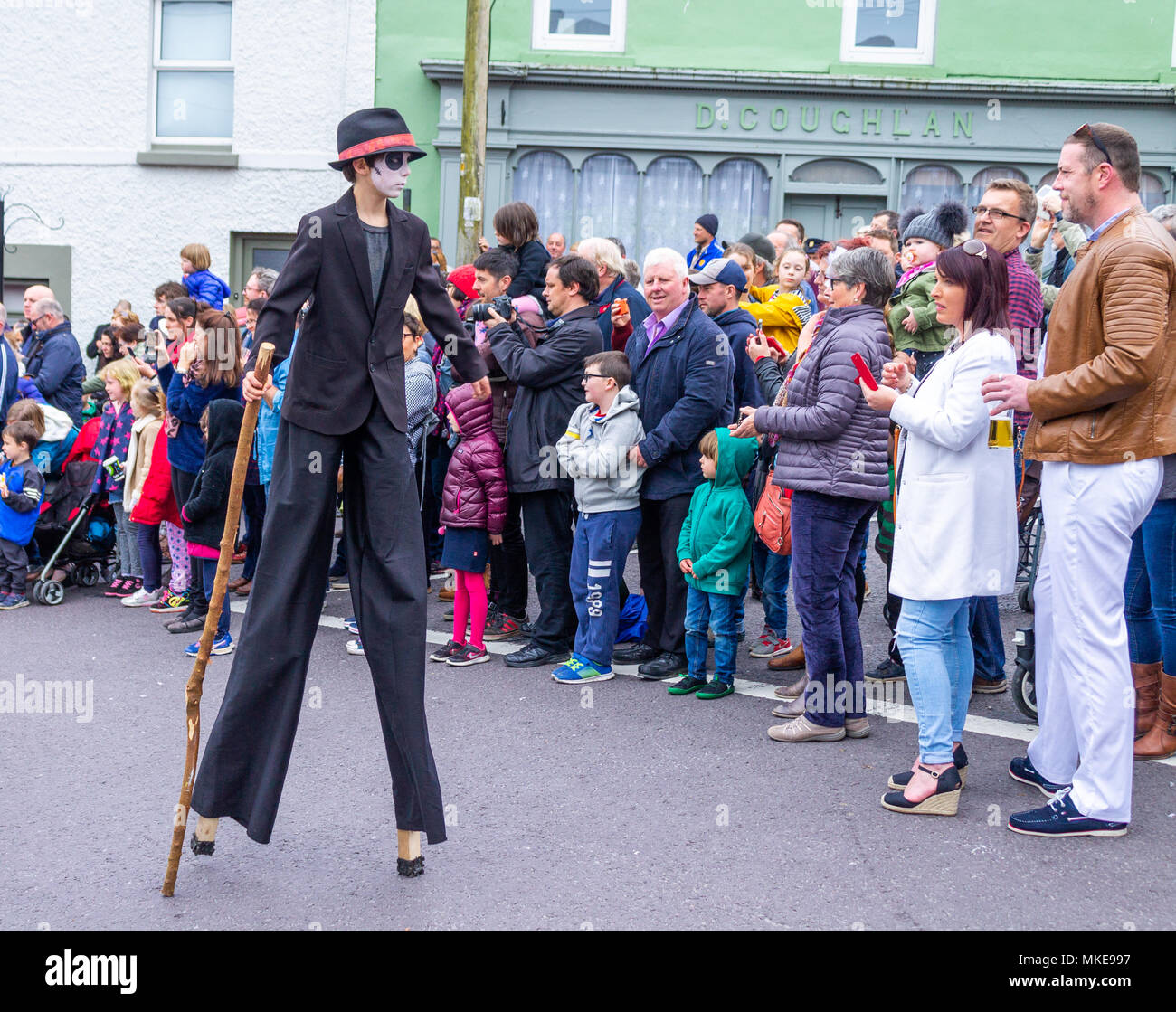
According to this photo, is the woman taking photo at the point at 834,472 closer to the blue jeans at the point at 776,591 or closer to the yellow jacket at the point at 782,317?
the blue jeans at the point at 776,591

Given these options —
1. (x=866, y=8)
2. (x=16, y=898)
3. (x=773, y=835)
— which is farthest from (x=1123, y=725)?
(x=866, y=8)

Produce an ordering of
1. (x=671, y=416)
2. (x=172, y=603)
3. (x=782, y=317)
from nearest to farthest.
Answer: (x=671, y=416), (x=782, y=317), (x=172, y=603)

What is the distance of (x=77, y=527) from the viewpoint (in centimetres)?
926

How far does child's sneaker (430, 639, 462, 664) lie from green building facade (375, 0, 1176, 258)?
9594 millimetres

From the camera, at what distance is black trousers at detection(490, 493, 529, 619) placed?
26.4 feet

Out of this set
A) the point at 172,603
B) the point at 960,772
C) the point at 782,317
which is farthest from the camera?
the point at 172,603

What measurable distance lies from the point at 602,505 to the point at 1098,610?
115 inches

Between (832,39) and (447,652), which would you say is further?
(832,39)

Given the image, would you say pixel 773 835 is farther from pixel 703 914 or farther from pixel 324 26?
pixel 324 26

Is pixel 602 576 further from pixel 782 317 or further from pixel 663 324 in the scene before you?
pixel 782 317

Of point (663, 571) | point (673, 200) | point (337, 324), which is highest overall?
point (673, 200)

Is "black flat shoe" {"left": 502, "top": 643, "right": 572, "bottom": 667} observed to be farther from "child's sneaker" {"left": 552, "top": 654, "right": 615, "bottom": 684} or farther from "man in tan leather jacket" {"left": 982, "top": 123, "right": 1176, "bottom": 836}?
"man in tan leather jacket" {"left": 982, "top": 123, "right": 1176, "bottom": 836}

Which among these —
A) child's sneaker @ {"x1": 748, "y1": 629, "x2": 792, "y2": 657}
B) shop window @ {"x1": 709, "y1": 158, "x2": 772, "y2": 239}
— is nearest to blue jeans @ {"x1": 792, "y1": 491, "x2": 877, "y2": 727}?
child's sneaker @ {"x1": 748, "y1": 629, "x2": 792, "y2": 657}

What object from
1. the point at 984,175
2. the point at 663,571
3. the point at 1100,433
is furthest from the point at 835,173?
the point at 1100,433
